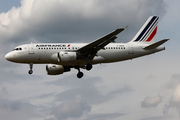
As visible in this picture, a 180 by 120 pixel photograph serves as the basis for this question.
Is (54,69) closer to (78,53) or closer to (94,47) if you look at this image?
(78,53)

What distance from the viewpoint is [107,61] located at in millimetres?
47188

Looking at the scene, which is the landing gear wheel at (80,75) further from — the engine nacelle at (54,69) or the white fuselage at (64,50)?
the white fuselage at (64,50)

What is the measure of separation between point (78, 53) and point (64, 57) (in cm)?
261

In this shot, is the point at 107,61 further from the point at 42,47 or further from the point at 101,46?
the point at 42,47

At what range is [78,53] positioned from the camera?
146 ft

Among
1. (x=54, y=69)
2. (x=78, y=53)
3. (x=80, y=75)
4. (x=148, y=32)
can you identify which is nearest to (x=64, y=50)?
(x=78, y=53)

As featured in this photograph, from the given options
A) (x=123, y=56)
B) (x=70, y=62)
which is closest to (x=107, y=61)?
(x=123, y=56)

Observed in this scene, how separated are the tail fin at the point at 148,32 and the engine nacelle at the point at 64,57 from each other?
42.2 ft

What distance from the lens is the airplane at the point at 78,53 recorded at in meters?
43.4

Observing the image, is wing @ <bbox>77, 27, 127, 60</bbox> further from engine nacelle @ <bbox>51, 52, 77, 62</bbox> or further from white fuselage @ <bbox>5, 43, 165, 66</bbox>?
engine nacelle @ <bbox>51, 52, 77, 62</bbox>

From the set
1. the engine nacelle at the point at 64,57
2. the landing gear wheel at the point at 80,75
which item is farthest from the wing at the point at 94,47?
the landing gear wheel at the point at 80,75

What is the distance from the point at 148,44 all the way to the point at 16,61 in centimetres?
2219

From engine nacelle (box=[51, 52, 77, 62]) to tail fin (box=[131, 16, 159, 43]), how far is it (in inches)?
507

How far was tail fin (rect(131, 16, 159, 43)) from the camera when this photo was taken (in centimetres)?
5159
